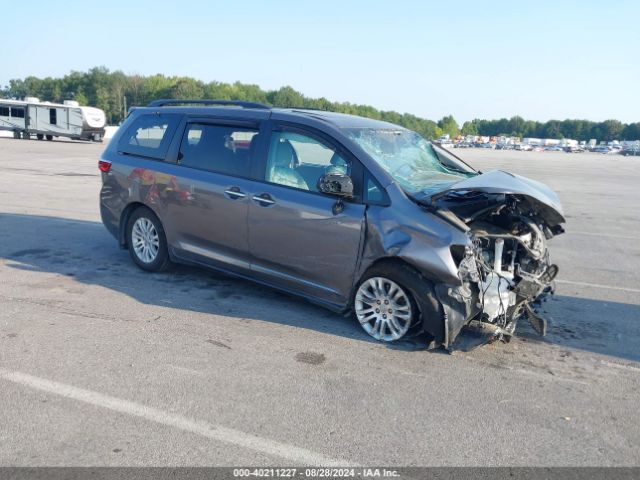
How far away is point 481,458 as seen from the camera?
3.31m

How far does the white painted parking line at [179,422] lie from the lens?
3.28 metres

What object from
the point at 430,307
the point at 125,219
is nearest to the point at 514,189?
the point at 430,307

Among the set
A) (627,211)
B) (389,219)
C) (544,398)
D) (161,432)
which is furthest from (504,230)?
(627,211)

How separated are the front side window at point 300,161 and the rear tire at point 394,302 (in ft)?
3.17

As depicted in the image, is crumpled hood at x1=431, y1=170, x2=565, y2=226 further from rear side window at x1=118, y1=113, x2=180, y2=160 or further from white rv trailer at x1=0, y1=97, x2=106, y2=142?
white rv trailer at x1=0, y1=97, x2=106, y2=142

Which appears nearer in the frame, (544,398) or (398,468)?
(398,468)

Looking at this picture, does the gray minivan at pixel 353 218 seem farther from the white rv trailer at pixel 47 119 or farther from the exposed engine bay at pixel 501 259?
the white rv trailer at pixel 47 119

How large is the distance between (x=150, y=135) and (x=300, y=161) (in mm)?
2269

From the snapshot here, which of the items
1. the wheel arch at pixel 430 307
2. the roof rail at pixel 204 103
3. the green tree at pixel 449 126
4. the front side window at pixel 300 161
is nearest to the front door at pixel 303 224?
the front side window at pixel 300 161

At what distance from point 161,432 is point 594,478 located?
2430mm

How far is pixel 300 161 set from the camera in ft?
18.1

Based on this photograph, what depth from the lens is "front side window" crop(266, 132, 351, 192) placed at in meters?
5.31

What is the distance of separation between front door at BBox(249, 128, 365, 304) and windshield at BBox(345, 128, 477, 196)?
383 millimetres

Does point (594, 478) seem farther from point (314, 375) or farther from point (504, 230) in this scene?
point (504, 230)
